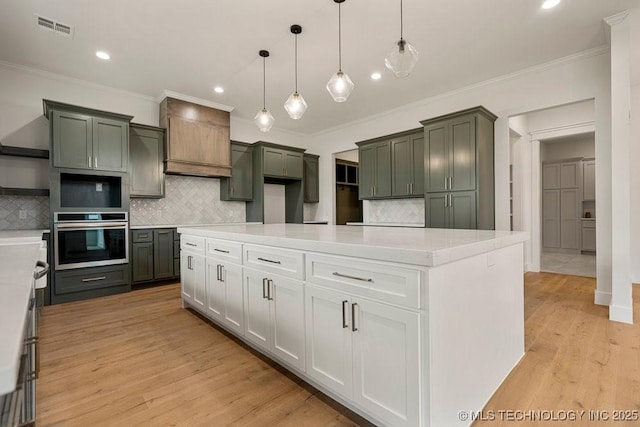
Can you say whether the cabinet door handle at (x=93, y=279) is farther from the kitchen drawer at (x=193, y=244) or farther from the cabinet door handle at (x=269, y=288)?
the cabinet door handle at (x=269, y=288)

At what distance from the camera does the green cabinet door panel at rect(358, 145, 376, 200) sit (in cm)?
534

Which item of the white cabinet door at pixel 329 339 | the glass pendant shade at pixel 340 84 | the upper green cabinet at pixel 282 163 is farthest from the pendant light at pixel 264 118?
the white cabinet door at pixel 329 339

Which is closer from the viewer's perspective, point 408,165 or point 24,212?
point 24,212

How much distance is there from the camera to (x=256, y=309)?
2072 millimetres

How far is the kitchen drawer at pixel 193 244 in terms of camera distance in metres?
2.81

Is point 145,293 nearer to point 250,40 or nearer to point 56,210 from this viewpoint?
point 56,210

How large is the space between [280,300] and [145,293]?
9.69 feet

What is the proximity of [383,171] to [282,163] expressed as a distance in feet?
6.35

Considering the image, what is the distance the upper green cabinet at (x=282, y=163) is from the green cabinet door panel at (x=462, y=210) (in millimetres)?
3078

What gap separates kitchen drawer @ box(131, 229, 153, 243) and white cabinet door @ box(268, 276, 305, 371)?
3.05 m

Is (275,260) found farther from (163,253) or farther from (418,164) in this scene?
(418,164)

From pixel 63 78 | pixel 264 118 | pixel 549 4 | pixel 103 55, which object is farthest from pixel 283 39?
pixel 63 78

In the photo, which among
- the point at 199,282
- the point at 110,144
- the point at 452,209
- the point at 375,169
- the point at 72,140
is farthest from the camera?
the point at 375,169

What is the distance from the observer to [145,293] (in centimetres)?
395
